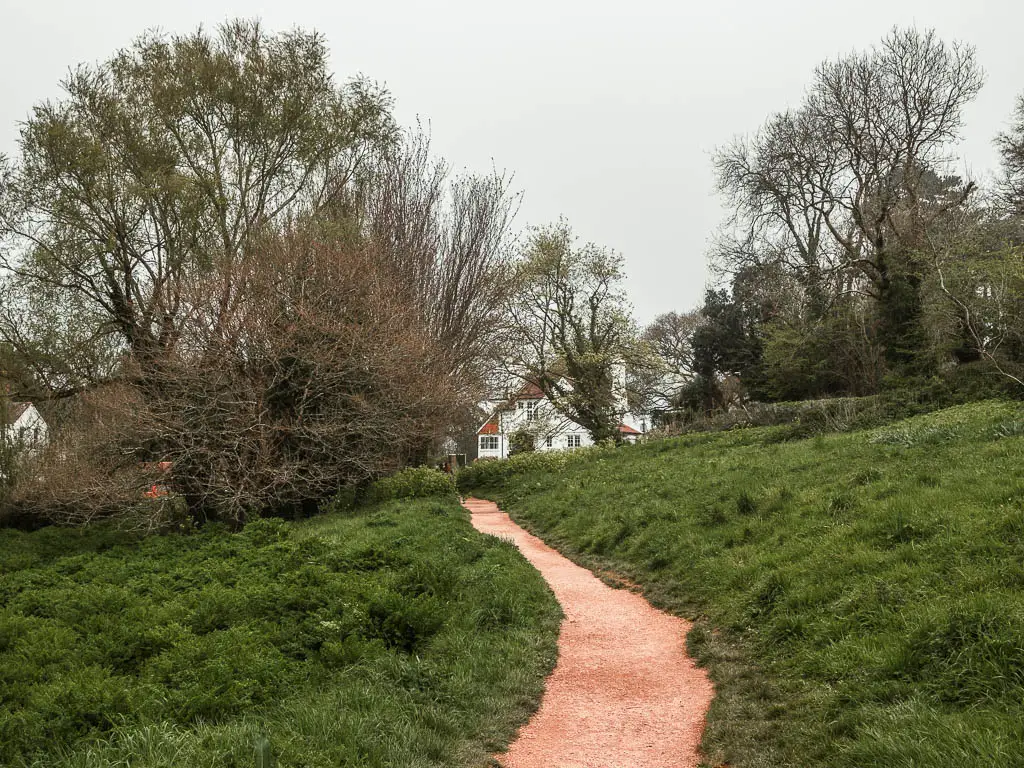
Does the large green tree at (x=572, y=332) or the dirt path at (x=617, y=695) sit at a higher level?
the large green tree at (x=572, y=332)

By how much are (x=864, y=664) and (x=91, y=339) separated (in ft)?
64.0

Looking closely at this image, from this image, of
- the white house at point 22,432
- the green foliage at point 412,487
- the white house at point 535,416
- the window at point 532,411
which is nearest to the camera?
the green foliage at point 412,487

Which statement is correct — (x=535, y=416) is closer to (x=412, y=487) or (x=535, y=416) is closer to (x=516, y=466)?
(x=516, y=466)

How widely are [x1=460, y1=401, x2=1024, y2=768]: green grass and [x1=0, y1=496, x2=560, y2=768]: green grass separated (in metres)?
1.86

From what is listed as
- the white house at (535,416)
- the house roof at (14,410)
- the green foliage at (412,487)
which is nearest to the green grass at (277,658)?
the green foliage at (412,487)

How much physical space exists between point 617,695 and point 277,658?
2.93 m

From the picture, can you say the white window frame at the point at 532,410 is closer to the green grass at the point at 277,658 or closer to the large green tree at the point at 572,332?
the large green tree at the point at 572,332

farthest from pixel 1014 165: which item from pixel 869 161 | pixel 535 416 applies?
pixel 535 416

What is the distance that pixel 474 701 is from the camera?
18.4 ft

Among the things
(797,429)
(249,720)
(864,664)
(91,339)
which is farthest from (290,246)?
(864,664)

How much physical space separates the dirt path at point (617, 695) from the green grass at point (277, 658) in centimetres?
27

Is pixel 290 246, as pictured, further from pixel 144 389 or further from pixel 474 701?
pixel 474 701

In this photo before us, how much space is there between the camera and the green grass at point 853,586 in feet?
14.1

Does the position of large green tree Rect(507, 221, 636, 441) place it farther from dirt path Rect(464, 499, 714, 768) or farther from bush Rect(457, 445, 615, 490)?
dirt path Rect(464, 499, 714, 768)
